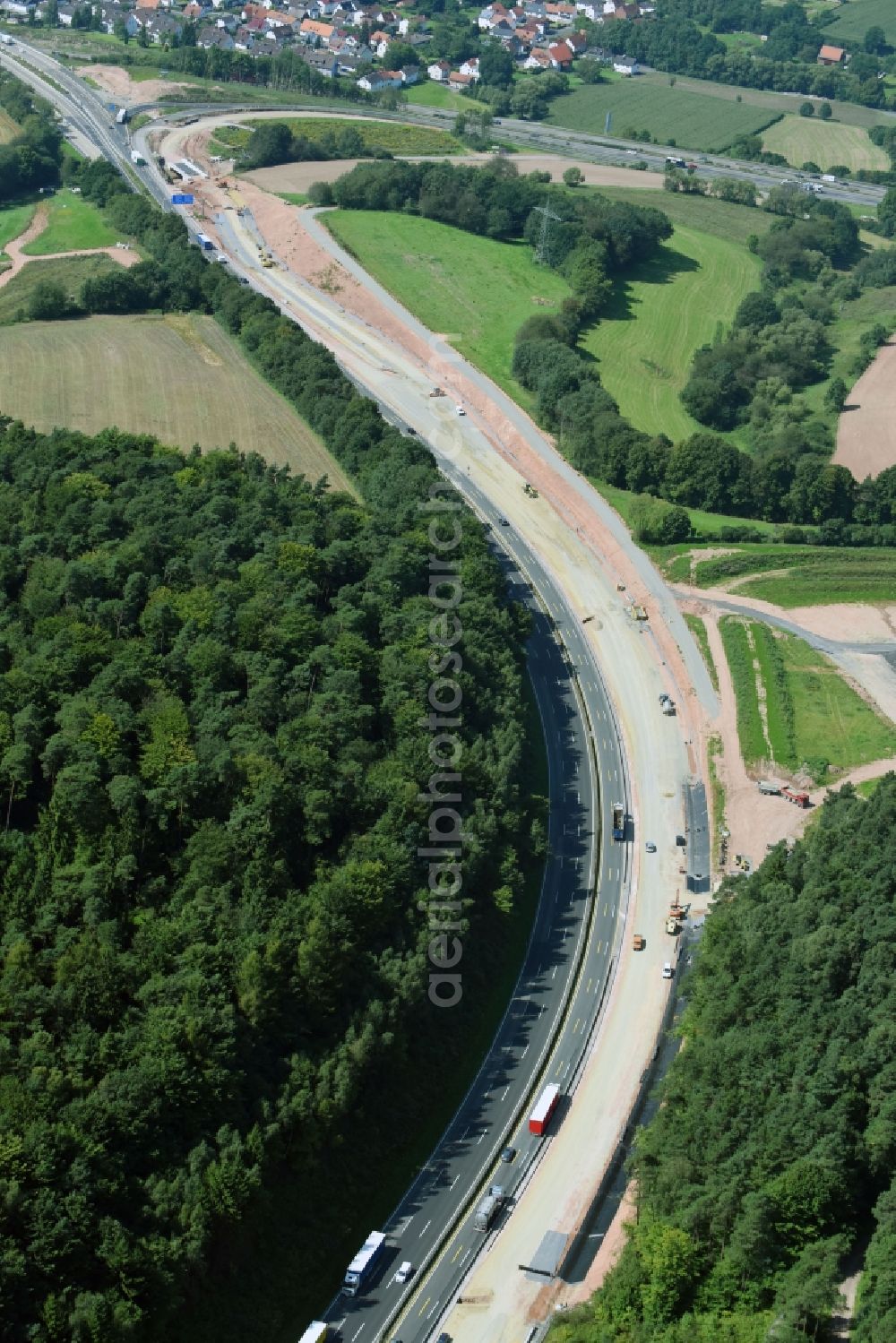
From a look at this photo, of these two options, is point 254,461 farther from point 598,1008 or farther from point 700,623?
point 598,1008

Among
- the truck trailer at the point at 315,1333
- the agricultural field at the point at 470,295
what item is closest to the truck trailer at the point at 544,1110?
the truck trailer at the point at 315,1333

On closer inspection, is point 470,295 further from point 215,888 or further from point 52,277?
point 215,888

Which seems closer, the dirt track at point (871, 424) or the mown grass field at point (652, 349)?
the dirt track at point (871, 424)

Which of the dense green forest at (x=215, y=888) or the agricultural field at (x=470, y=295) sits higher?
the agricultural field at (x=470, y=295)

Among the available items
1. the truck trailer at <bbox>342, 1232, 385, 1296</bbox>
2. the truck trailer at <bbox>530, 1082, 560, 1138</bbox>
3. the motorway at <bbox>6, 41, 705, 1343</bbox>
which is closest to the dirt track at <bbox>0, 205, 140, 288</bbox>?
the motorway at <bbox>6, 41, 705, 1343</bbox>

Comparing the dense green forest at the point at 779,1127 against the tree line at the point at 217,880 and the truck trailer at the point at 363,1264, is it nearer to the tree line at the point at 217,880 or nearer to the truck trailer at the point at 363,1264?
the truck trailer at the point at 363,1264

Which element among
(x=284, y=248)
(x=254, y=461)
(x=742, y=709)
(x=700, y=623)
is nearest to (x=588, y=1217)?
(x=742, y=709)

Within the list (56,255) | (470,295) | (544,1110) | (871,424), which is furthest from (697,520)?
(56,255)

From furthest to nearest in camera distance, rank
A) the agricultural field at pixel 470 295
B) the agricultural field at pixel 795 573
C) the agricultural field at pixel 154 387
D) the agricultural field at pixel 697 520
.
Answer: the agricultural field at pixel 470 295 < the agricultural field at pixel 154 387 < the agricultural field at pixel 697 520 < the agricultural field at pixel 795 573
